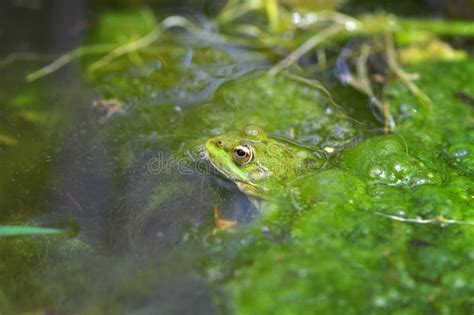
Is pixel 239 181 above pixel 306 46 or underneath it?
underneath

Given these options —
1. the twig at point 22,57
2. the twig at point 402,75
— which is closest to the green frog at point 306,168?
the twig at point 402,75

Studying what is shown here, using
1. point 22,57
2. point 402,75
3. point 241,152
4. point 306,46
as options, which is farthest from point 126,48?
point 402,75

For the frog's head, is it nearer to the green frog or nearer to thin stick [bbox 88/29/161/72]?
the green frog

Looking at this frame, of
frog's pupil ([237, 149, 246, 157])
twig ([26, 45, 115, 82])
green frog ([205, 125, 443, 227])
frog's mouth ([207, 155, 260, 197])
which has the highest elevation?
twig ([26, 45, 115, 82])

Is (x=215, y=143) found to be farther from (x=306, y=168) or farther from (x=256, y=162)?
(x=306, y=168)

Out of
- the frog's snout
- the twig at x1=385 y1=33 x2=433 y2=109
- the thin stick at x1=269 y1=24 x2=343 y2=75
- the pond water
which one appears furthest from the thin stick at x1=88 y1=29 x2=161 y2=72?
the twig at x1=385 y1=33 x2=433 y2=109

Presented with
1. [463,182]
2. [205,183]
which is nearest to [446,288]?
[463,182]

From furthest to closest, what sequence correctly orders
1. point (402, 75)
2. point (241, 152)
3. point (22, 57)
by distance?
point (22, 57) < point (402, 75) < point (241, 152)
